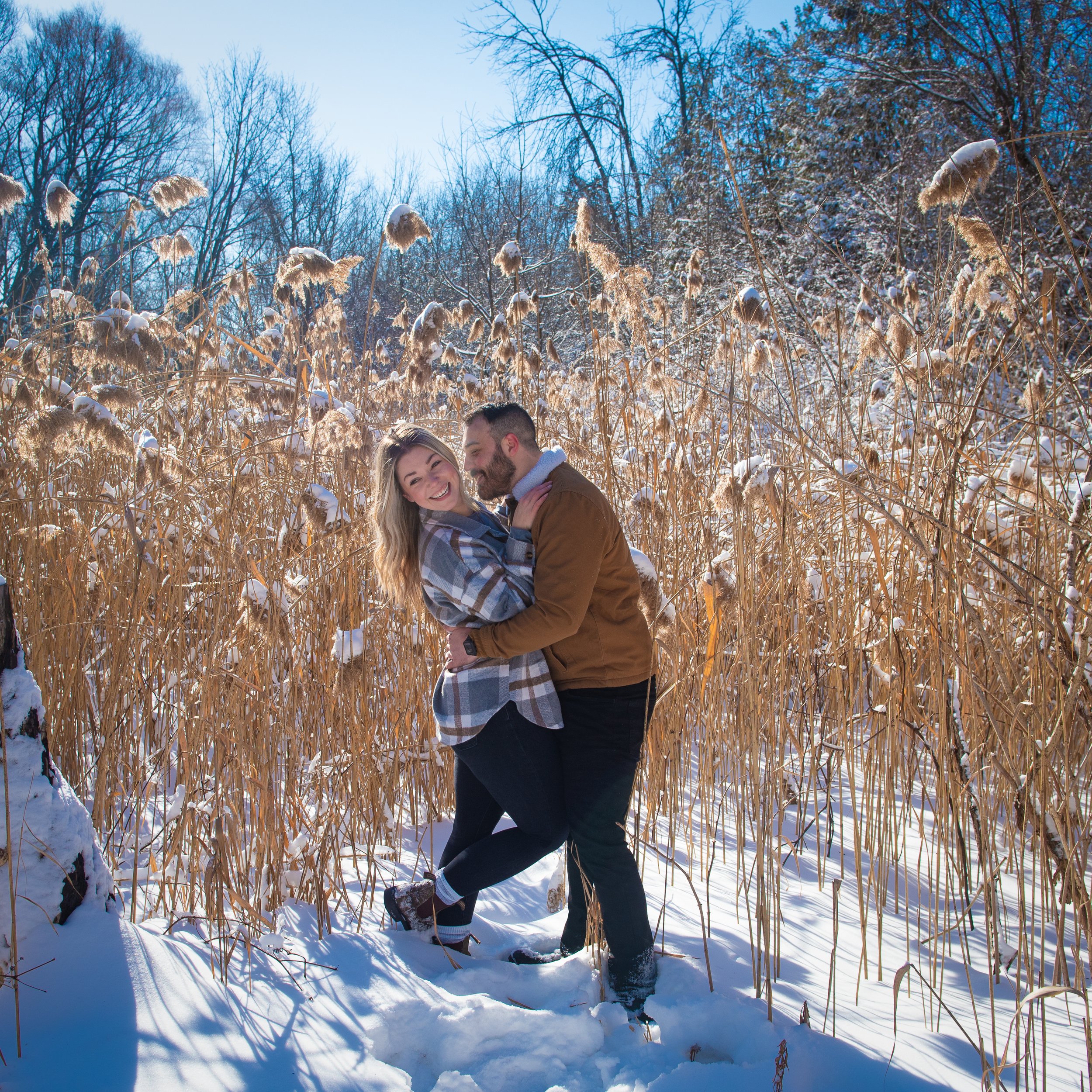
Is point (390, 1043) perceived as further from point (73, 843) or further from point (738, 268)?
point (738, 268)

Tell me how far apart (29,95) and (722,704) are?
19.3 meters

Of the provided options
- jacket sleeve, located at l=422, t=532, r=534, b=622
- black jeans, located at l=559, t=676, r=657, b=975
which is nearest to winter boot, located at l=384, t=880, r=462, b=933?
black jeans, located at l=559, t=676, r=657, b=975

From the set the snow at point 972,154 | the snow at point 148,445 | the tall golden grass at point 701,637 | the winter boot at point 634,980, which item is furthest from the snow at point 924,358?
the snow at point 148,445

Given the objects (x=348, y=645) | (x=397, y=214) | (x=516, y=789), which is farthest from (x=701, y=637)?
(x=397, y=214)

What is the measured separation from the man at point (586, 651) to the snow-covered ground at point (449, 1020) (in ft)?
0.42

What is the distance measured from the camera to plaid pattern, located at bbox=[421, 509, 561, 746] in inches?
60.4

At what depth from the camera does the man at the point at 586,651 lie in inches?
58.0

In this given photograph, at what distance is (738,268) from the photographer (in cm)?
743

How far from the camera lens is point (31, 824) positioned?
1.36 metres

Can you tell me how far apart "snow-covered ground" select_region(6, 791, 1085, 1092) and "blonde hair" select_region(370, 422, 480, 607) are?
83 cm

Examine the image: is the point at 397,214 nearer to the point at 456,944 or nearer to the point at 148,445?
the point at 148,445

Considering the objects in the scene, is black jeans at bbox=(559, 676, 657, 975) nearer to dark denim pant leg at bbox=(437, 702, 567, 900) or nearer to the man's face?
dark denim pant leg at bbox=(437, 702, 567, 900)

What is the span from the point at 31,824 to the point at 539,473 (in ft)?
3.98

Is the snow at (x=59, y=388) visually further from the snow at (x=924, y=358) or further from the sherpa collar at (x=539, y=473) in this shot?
the snow at (x=924, y=358)
